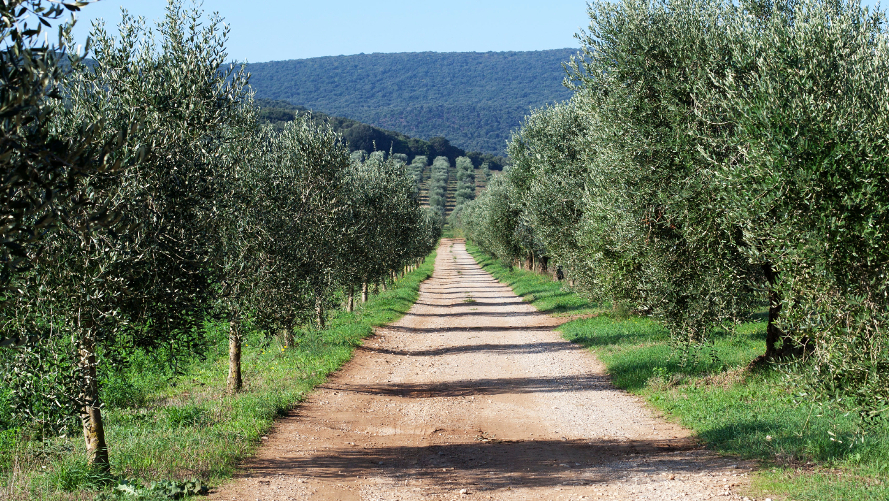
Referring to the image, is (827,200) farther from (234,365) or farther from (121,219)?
(234,365)

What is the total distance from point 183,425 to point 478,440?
5.12 m

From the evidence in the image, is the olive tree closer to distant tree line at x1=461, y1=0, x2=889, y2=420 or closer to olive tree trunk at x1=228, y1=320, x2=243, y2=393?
distant tree line at x1=461, y1=0, x2=889, y2=420

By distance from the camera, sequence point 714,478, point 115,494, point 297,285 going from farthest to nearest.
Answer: point 297,285 → point 714,478 → point 115,494

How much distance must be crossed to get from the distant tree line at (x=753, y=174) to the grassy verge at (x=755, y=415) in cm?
95

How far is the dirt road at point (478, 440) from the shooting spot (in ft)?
28.6

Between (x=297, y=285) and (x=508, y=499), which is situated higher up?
(x=297, y=285)

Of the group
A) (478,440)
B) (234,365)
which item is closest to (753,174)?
(478,440)

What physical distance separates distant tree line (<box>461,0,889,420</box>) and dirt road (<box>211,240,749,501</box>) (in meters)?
2.23

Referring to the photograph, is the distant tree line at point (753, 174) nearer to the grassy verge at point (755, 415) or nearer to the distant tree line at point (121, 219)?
the grassy verge at point (755, 415)

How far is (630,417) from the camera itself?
12.6 meters

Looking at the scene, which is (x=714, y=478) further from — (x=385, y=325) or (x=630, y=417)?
(x=385, y=325)

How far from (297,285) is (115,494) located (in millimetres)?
7411

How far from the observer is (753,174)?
8.47 metres

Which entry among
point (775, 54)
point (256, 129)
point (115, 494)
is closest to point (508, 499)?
point (115, 494)
